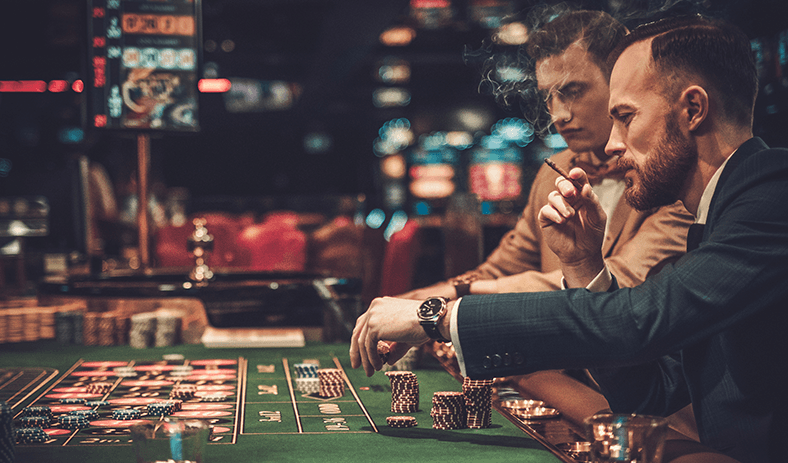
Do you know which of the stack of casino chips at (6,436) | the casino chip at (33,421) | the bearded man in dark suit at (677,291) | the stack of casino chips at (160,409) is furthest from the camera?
the stack of casino chips at (160,409)

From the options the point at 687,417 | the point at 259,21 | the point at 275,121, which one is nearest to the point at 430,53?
the point at 259,21

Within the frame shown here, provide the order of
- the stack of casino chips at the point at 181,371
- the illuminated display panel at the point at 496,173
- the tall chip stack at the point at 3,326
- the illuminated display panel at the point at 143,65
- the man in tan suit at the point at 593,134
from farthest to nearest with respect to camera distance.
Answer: the illuminated display panel at the point at 496,173
the illuminated display panel at the point at 143,65
the tall chip stack at the point at 3,326
the man in tan suit at the point at 593,134
the stack of casino chips at the point at 181,371

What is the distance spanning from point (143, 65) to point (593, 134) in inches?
104

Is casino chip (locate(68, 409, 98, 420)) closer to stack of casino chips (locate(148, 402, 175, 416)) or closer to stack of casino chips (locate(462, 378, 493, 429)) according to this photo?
stack of casino chips (locate(148, 402, 175, 416))

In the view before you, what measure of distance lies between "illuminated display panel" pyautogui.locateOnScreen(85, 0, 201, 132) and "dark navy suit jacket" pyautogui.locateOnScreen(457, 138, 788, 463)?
10.3 feet

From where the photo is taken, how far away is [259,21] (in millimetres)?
12141

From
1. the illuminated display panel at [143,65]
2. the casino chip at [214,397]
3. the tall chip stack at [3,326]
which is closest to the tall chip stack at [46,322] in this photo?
the tall chip stack at [3,326]

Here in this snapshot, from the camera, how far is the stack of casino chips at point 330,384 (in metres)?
1.77

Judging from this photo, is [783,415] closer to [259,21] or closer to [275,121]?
[259,21]

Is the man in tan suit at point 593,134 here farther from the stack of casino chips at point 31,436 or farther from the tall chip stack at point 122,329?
the stack of casino chips at point 31,436

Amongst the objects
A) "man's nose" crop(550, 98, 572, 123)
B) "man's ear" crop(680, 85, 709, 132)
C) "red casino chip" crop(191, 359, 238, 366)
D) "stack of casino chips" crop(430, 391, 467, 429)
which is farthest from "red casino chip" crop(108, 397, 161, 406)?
"man's nose" crop(550, 98, 572, 123)

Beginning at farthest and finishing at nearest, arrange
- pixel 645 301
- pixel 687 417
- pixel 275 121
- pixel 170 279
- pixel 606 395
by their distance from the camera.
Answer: pixel 275 121 < pixel 170 279 < pixel 687 417 < pixel 606 395 < pixel 645 301

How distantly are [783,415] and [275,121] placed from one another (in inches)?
645

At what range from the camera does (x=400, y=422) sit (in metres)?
1.48
